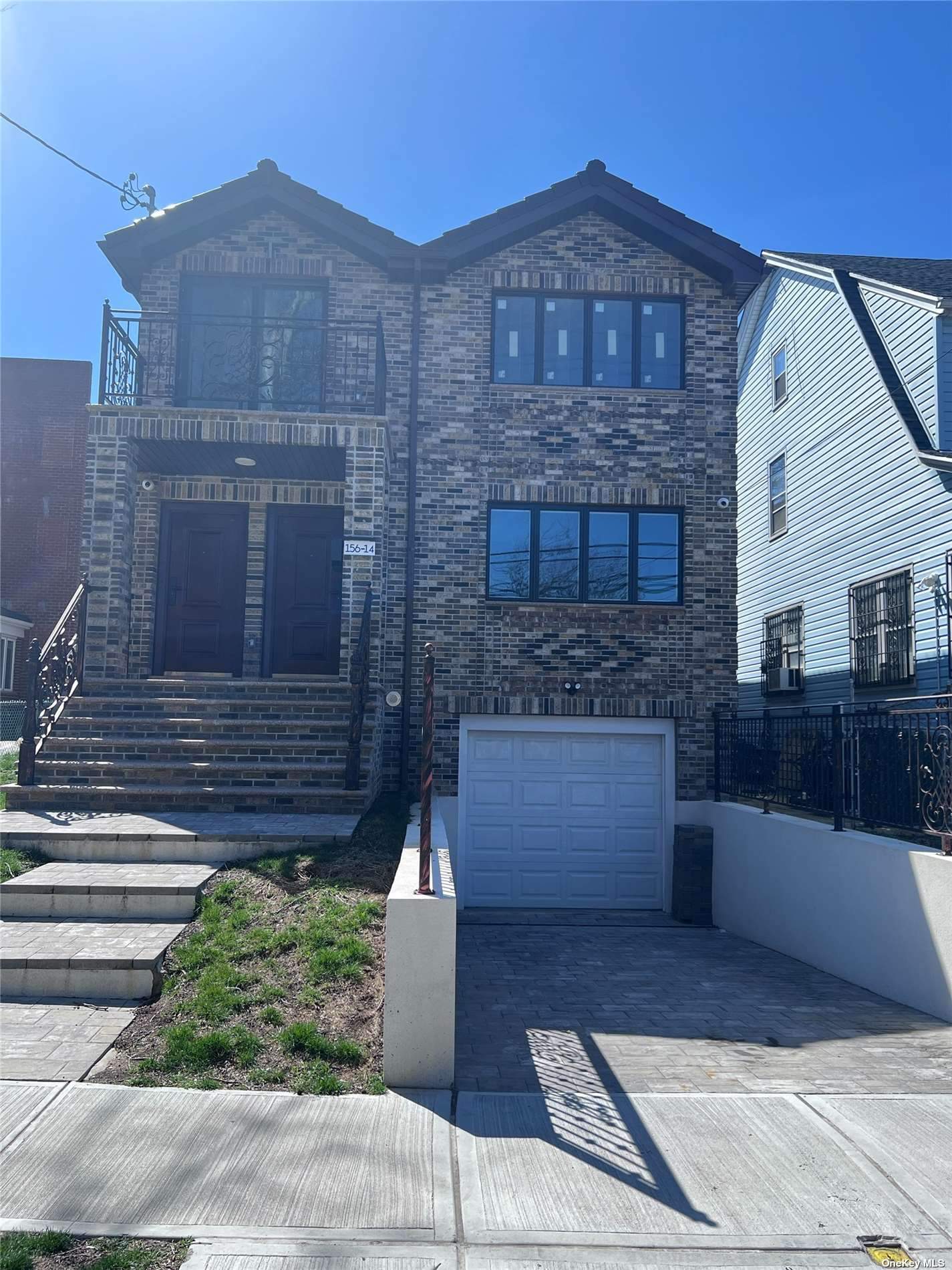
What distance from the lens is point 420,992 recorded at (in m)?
4.70

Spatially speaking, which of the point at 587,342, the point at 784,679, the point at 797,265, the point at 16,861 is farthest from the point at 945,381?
the point at 16,861

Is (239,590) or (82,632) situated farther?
(239,590)

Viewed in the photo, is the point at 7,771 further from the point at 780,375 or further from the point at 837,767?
the point at 780,375

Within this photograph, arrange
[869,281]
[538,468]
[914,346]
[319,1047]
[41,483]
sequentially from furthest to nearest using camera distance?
[41,483]
[869,281]
[914,346]
[538,468]
[319,1047]

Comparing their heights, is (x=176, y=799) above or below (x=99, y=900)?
above

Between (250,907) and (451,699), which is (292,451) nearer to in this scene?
(451,699)

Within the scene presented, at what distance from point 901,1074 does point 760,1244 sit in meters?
2.12

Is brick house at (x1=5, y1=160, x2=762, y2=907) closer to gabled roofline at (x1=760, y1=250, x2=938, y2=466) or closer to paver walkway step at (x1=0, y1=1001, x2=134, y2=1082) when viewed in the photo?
gabled roofline at (x1=760, y1=250, x2=938, y2=466)

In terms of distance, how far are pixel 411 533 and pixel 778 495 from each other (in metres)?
8.12

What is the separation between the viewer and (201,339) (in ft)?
38.5

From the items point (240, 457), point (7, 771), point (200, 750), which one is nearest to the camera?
point (200, 750)

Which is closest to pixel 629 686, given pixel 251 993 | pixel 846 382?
pixel 846 382

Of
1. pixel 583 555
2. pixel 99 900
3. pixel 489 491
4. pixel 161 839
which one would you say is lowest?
pixel 99 900

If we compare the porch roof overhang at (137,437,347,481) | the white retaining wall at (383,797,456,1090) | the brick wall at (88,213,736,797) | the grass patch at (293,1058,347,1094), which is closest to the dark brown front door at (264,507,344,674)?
the porch roof overhang at (137,437,347,481)
